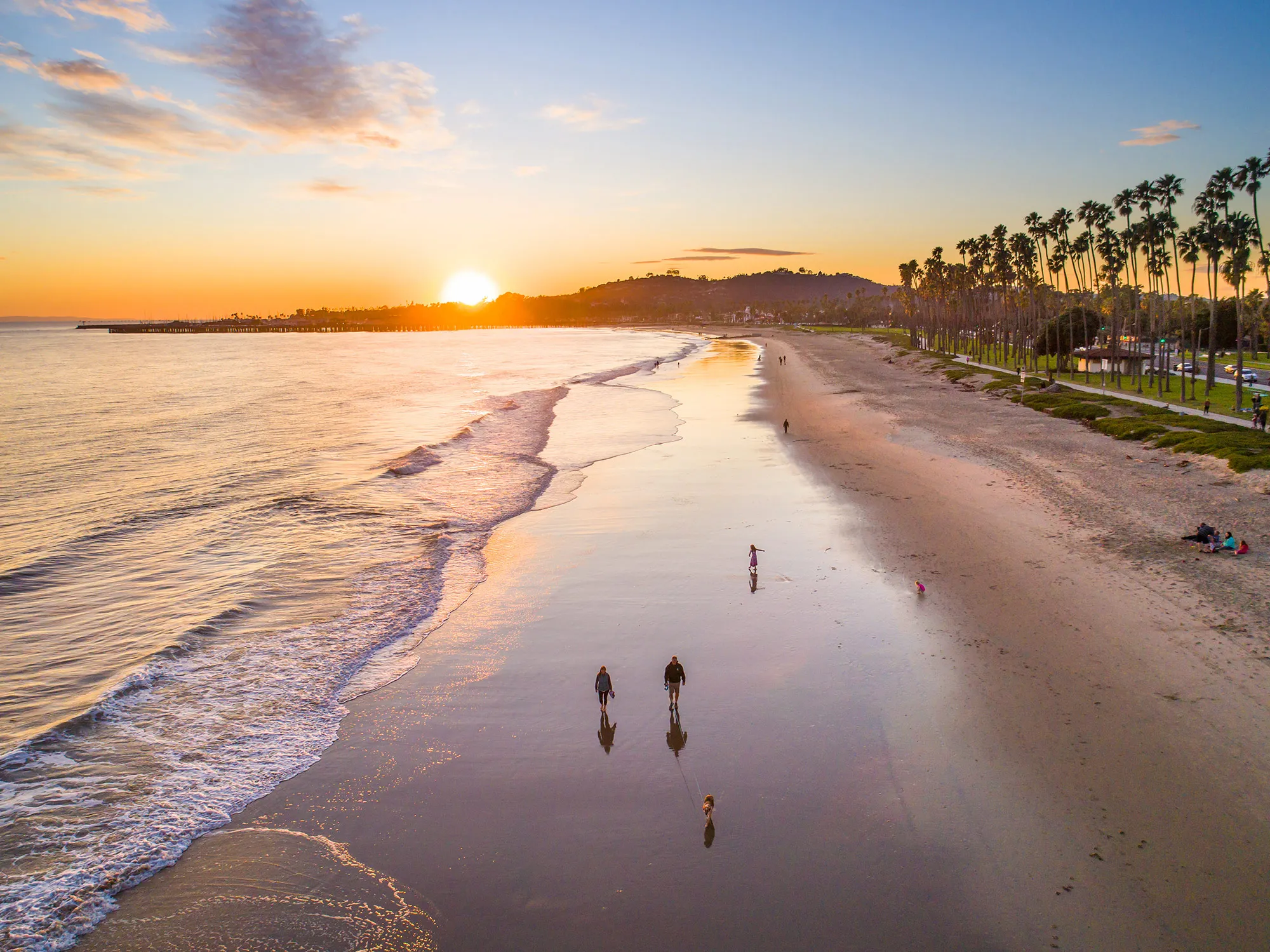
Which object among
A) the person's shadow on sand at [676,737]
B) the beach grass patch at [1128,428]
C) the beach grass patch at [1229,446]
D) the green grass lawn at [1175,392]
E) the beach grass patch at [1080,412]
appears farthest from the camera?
the green grass lawn at [1175,392]

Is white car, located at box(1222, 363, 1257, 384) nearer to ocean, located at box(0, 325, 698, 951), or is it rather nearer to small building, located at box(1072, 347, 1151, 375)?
small building, located at box(1072, 347, 1151, 375)

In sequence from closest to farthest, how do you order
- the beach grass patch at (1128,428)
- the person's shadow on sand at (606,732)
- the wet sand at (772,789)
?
the wet sand at (772,789)
the person's shadow on sand at (606,732)
the beach grass patch at (1128,428)

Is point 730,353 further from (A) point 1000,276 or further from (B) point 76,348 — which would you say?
(B) point 76,348

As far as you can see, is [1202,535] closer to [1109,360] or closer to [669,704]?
[669,704]

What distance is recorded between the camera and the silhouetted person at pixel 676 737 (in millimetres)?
12617

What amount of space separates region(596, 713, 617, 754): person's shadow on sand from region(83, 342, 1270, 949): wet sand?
0.25 feet

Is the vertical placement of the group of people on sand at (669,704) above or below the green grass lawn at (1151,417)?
below

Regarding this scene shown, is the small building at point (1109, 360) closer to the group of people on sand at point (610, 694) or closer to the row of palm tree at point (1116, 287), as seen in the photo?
the row of palm tree at point (1116, 287)

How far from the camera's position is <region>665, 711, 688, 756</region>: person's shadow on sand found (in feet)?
41.4

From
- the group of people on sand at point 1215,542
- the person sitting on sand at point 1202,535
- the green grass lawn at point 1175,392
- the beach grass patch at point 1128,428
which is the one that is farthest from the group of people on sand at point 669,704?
the green grass lawn at point 1175,392

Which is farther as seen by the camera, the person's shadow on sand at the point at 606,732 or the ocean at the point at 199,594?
the person's shadow on sand at the point at 606,732

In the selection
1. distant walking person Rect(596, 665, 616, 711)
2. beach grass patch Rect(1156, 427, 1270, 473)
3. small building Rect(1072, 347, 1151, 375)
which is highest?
small building Rect(1072, 347, 1151, 375)

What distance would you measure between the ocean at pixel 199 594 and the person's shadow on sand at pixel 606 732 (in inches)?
202

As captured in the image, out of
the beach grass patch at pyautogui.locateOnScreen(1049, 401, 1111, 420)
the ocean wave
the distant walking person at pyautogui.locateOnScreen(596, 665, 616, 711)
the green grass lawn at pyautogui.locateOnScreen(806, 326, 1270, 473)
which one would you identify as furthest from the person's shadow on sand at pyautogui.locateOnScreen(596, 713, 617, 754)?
the beach grass patch at pyautogui.locateOnScreen(1049, 401, 1111, 420)
